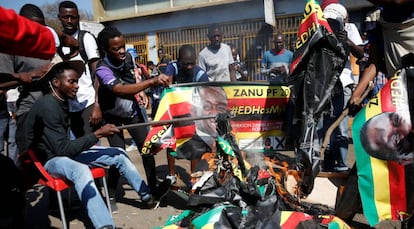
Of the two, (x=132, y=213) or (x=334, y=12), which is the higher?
(x=334, y=12)

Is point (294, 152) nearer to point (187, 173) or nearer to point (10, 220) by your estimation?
point (187, 173)

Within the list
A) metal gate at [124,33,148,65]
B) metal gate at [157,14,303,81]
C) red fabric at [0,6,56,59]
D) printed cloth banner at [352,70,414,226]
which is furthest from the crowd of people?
metal gate at [124,33,148,65]

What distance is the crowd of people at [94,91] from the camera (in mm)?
2873

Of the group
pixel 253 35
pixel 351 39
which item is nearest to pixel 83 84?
pixel 351 39

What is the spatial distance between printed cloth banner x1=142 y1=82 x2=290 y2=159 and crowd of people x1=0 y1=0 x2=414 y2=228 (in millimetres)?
23

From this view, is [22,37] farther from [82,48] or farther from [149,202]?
[82,48]

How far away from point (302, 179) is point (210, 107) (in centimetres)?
117

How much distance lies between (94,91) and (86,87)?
0.10 m

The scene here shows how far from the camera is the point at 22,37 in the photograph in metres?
2.14

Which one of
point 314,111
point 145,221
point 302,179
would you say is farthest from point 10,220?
point 314,111

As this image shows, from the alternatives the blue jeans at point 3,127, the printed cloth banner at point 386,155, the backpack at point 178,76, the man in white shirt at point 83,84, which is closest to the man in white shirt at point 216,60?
the backpack at point 178,76

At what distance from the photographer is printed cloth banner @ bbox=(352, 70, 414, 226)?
8.58ft

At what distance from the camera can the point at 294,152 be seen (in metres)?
3.63

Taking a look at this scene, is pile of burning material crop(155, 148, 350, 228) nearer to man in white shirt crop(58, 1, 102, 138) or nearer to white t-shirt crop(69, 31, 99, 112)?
man in white shirt crop(58, 1, 102, 138)
